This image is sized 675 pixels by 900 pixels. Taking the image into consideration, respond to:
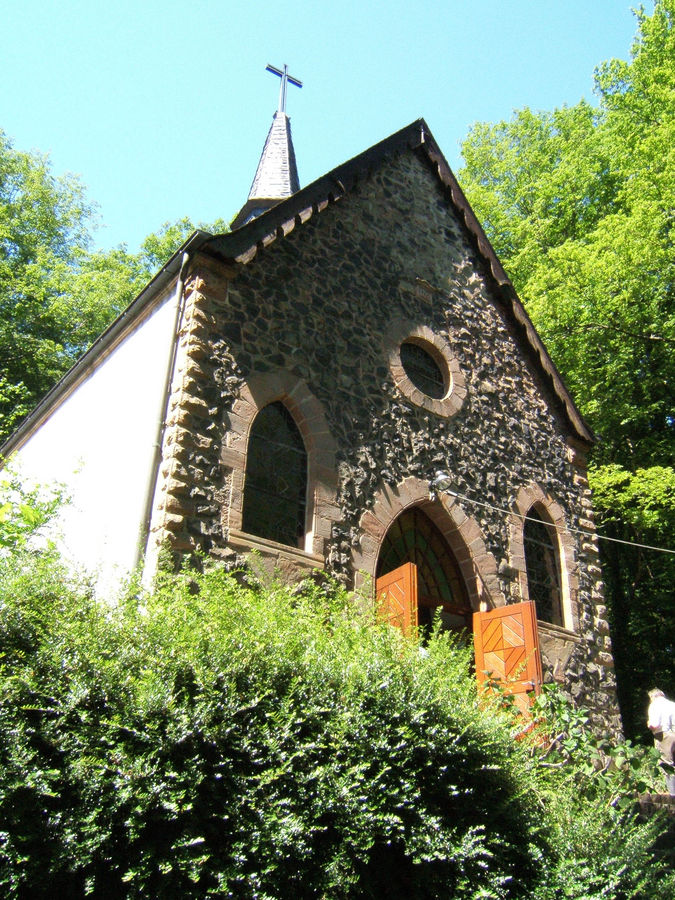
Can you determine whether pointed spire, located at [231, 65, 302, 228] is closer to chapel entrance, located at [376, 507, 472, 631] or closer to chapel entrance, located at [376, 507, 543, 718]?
chapel entrance, located at [376, 507, 472, 631]

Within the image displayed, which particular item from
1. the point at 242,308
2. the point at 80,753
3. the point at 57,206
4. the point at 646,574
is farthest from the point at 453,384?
the point at 57,206

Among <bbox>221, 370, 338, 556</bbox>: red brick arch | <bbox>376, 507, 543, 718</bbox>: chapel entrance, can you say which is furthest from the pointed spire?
<bbox>376, 507, 543, 718</bbox>: chapel entrance

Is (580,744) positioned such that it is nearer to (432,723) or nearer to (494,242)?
(432,723)

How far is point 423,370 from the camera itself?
10930 millimetres

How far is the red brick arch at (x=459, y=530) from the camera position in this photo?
369 inches

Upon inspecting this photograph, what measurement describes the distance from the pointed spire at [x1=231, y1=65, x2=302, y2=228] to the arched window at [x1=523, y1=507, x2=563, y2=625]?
7.68 metres

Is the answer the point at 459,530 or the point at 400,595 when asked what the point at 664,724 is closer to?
the point at 459,530

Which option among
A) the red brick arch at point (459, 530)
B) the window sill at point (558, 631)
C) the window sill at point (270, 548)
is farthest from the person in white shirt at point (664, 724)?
the window sill at point (270, 548)

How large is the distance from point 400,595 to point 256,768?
3.57 metres

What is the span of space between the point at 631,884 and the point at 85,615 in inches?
163

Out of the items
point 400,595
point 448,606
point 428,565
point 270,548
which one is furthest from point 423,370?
point 270,548

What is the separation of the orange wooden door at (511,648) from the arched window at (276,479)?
100 inches

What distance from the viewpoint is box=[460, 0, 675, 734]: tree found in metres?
15.9

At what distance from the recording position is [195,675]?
5082 mm
